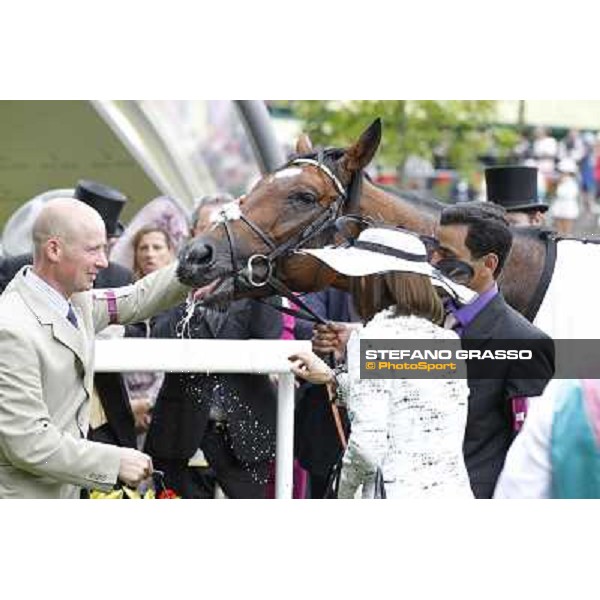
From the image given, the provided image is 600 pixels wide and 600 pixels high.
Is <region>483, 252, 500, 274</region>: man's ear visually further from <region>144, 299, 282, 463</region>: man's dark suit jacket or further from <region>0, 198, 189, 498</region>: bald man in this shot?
<region>0, 198, 189, 498</region>: bald man

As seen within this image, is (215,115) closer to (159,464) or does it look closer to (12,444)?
(159,464)

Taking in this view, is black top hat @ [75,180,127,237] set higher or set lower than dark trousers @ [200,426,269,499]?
higher

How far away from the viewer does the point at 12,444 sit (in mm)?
3861

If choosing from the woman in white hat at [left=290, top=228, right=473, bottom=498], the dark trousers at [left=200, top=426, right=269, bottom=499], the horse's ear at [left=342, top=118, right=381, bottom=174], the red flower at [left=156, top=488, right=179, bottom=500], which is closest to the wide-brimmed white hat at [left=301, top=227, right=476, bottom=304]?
the woman in white hat at [left=290, top=228, right=473, bottom=498]

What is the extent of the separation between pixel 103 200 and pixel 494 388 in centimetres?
190

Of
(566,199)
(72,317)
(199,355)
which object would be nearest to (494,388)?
(199,355)

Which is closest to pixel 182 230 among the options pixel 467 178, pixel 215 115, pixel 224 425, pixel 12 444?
pixel 224 425

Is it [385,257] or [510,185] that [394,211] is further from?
[510,185]

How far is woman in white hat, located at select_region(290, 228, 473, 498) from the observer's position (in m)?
3.93

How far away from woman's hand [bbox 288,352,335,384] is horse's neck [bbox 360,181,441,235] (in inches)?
23.8

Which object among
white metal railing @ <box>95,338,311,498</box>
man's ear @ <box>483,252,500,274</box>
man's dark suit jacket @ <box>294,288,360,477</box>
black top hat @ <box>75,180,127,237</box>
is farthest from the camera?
black top hat @ <box>75,180,127,237</box>

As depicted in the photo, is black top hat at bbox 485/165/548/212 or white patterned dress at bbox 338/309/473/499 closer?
white patterned dress at bbox 338/309/473/499
